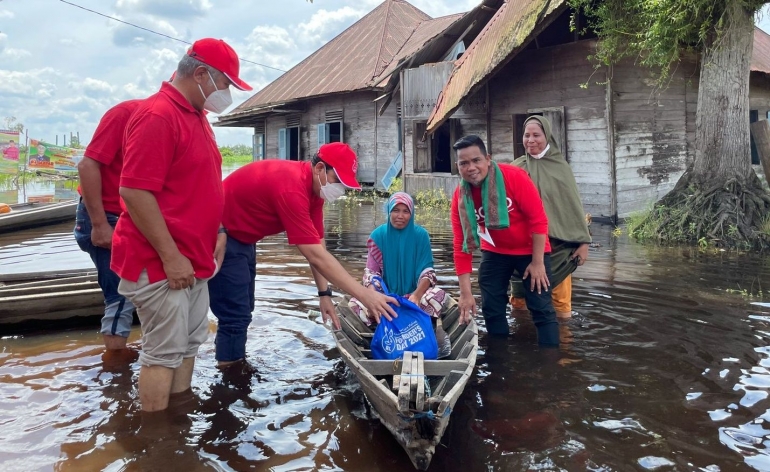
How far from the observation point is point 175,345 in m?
3.25

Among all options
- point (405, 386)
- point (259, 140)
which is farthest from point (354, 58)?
point (405, 386)

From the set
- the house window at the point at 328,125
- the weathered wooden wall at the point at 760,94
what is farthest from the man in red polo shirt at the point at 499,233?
the house window at the point at 328,125

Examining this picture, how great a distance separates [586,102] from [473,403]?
32.6 ft

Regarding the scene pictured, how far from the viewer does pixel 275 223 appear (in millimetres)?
4156

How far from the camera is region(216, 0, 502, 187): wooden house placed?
1833 centimetres

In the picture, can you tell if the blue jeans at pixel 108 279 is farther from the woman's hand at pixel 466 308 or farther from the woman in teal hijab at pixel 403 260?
the woman's hand at pixel 466 308

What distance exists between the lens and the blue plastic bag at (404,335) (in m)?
3.89

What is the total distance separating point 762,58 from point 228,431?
54.7 feet

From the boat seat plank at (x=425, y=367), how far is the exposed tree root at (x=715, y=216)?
7300mm

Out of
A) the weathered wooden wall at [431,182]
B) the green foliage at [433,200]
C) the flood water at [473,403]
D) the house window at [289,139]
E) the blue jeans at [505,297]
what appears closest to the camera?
the flood water at [473,403]

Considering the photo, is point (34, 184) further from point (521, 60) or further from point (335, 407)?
point (335, 407)

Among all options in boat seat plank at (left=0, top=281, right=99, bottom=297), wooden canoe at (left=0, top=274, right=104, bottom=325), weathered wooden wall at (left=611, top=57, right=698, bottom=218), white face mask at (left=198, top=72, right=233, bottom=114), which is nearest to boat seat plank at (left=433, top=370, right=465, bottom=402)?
white face mask at (left=198, top=72, right=233, bottom=114)

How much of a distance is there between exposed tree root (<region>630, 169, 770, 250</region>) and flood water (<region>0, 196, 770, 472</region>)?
131 inches

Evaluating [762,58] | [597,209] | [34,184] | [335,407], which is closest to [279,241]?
[597,209]
